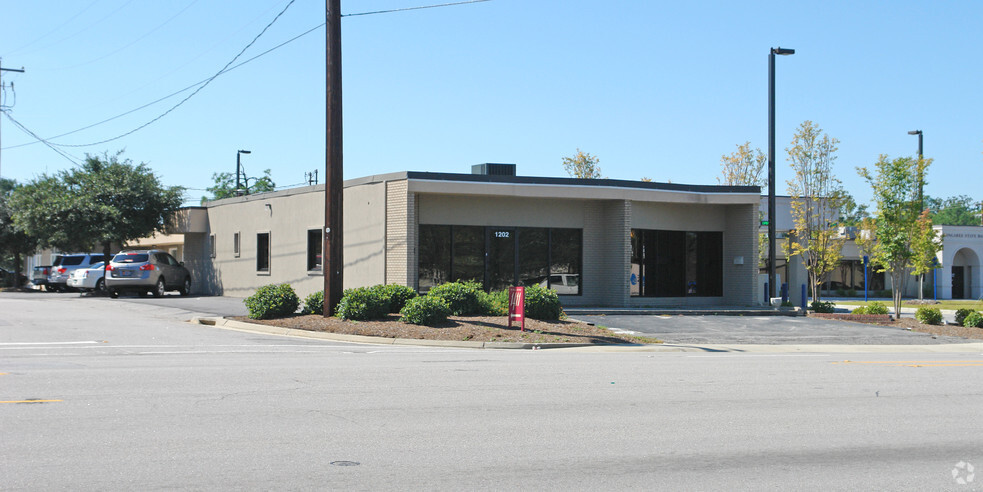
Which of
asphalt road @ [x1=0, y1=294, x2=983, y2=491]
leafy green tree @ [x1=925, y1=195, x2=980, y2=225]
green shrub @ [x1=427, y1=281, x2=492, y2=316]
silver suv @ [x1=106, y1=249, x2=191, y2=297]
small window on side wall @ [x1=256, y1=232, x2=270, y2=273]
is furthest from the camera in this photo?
leafy green tree @ [x1=925, y1=195, x2=980, y2=225]

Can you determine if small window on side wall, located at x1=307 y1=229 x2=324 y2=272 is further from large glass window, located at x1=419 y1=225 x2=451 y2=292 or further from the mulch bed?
the mulch bed

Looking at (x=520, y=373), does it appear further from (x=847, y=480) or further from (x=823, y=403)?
(x=847, y=480)

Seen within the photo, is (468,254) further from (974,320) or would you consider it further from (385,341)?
(974,320)

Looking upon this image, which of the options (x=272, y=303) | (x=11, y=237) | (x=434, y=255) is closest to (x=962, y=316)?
(x=434, y=255)

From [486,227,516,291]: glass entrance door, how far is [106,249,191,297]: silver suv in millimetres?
14451

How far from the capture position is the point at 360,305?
64.4 feet

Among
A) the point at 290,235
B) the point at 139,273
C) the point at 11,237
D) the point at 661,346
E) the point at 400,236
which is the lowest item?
the point at 661,346

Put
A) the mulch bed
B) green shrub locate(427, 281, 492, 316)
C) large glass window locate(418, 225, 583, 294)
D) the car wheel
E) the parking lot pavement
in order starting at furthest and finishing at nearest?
the car wheel → large glass window locate(418, 225, 583, 294) → green shrub locate(427, 281, 492, 316) → the parking lot pavement → the mulch bed

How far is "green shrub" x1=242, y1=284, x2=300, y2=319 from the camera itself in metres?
20.9

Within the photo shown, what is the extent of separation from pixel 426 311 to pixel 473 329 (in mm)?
1239

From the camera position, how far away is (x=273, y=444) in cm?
707

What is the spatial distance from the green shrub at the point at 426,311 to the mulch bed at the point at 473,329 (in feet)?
0.54

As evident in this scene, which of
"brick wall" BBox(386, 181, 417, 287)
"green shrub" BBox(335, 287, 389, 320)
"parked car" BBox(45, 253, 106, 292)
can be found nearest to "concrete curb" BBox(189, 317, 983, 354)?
"green shrub" BBox(335, 287, 389, 320)

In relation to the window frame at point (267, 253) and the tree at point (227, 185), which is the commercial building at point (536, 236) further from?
the tree at point (227, 185)
